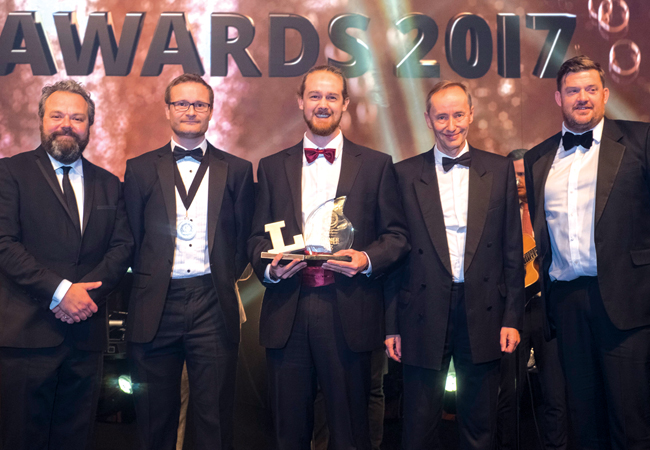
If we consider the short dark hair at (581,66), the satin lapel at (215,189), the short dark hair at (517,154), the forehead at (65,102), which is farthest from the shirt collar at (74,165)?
the short dark hair at (517,154)

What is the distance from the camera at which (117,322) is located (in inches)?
142

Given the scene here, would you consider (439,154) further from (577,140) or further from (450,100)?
(577,140)

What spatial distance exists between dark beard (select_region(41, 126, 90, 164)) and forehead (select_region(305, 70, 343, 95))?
1238mm

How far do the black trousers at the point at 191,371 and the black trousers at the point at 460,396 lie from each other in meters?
0.90

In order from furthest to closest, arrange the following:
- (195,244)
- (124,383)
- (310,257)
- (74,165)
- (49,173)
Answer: (124,383) < (74,165) < (49,173) < (195,244) < (310,257)

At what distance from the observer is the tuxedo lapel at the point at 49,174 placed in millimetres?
2789

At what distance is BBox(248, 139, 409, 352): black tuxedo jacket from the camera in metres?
2.56

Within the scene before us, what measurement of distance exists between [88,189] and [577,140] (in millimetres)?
2457

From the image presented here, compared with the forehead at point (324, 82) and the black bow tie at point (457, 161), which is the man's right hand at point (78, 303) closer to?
the forehead at point (324, 82)

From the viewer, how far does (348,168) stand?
2682mm

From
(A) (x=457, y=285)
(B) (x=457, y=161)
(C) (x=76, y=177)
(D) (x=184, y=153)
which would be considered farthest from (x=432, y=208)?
(C) (x=76, y=177)

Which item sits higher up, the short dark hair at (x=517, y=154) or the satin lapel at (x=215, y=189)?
the short dark hair at (x=517, y=154)

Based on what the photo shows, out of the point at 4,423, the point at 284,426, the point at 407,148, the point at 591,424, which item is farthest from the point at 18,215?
the point at 591,424

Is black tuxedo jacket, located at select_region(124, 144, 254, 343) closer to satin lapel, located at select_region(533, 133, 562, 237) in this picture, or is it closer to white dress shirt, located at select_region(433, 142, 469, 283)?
white dress shirt, located at select_region(433, 142, 469, 283)
